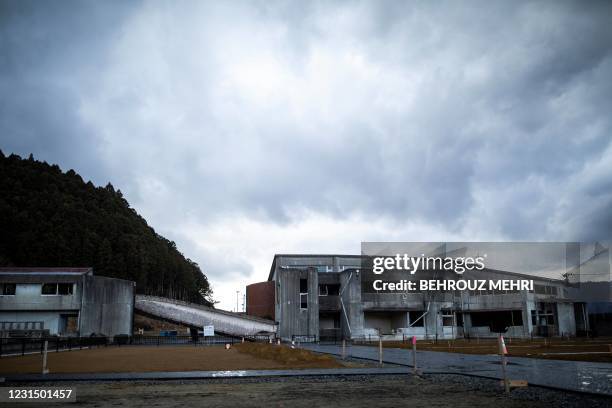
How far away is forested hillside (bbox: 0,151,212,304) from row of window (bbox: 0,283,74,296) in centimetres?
4162

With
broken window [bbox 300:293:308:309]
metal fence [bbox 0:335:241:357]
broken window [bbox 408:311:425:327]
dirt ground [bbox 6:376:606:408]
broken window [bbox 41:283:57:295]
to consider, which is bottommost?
metal fence [bbox 0:335:241:357]

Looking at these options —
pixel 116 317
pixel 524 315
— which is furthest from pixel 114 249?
pixel 524 315

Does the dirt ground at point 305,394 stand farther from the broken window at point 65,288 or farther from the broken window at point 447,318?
the broken window at point 447,318

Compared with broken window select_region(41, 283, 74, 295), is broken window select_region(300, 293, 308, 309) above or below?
below

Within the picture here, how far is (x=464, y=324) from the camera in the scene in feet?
217

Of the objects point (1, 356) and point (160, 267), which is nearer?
point (1, 356)

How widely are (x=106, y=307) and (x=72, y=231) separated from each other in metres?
50.1

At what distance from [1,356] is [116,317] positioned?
102ft

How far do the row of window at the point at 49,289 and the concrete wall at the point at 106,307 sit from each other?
1.82 metres

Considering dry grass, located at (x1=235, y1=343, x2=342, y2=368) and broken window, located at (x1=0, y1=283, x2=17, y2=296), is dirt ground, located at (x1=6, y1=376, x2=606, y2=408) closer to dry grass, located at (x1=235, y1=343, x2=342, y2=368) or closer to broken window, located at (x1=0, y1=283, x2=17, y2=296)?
dry grass, located at (x1=235, y1=343, x2=342, y2=368)

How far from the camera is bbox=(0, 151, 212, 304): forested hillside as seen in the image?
95312 mm

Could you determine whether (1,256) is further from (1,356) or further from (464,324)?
(464,324)

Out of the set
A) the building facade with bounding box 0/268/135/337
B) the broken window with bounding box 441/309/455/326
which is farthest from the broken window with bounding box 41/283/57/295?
the broken window with bounding box 441/309/455/326

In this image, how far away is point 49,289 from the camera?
178ft
